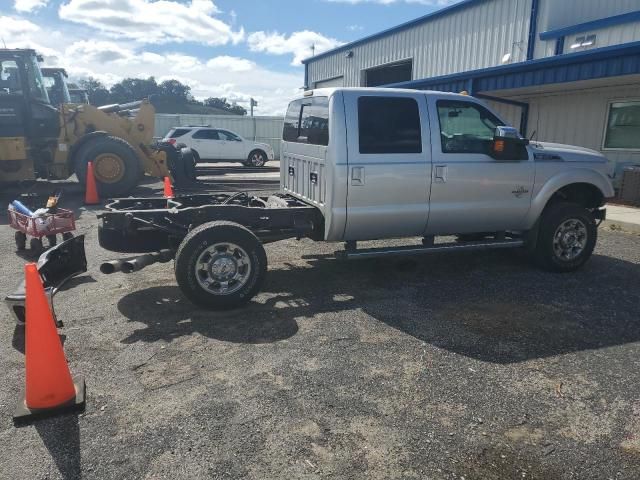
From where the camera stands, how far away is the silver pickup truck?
16.0 ft

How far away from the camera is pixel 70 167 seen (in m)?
12.3

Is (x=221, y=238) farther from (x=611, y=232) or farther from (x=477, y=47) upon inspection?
(x=477, y=47)

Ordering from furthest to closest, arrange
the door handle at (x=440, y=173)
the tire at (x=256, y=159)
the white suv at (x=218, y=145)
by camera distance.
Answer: the tire at (x=256, y=159), the white suv at (x=218, y=145), the door handle at (x=440, y=173)

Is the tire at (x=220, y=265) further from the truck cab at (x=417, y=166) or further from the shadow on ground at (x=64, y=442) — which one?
the shadow on ground at (x=64, y=442)

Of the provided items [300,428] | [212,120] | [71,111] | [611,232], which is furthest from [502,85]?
[212,120]

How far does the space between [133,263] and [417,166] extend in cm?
312

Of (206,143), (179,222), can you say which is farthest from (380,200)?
(206,143)

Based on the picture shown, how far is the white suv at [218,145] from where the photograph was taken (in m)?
20.8

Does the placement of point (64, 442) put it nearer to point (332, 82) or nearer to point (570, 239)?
point (570, 239)

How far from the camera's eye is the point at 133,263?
15.7 ft

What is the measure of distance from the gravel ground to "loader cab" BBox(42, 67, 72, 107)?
10.8 m

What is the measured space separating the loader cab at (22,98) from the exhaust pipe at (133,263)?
903cm

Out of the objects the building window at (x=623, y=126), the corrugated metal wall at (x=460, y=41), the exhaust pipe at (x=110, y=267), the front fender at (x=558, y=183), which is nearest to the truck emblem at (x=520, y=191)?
the front fender at (x=558, y=183)

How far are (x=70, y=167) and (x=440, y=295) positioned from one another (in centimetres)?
1048
